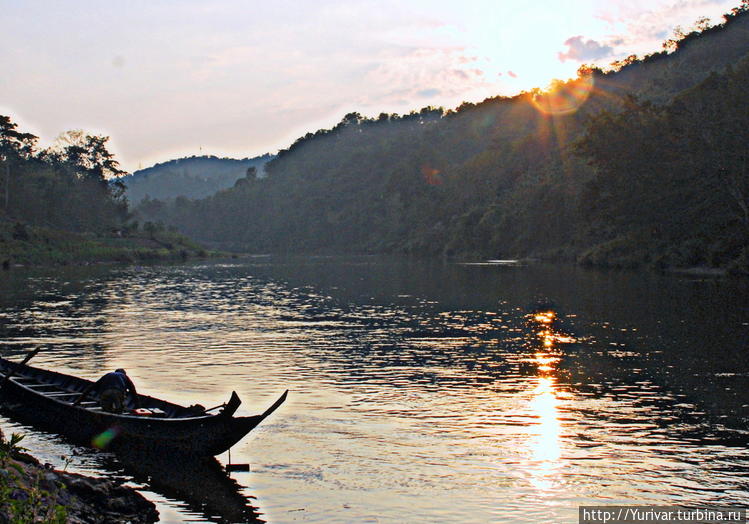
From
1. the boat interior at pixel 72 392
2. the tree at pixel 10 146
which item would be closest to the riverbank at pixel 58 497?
the boat interior at pixel 72 392

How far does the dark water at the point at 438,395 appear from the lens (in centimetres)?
1557

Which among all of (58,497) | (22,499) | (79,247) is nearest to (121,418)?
(58,497)

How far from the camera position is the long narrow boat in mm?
16500

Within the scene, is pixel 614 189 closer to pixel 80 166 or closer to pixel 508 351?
pixel 508 351

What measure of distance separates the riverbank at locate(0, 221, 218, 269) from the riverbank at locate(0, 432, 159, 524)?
4195 inches

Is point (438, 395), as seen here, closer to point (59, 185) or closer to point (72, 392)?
point (72, 392)

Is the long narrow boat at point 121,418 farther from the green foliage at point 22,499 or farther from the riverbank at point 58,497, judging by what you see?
the green foliage at point 22,499

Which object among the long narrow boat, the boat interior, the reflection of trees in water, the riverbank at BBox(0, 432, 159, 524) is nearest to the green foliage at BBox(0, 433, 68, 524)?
the riverbank at BBox(0, 432, 159, 524)

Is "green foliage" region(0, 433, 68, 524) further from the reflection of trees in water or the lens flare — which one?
the lens flare

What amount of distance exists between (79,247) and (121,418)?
124 m

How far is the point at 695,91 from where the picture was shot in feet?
291

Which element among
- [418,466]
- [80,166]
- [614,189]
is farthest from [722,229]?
[80,166]

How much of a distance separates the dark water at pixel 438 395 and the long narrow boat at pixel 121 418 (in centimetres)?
50

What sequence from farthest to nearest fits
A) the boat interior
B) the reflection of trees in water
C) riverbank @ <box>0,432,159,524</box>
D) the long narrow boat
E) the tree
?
the tree < the boat interior < the long narrow boat < the reflection of trees in water < riverbank @ <box>0,432,159,524</box>
